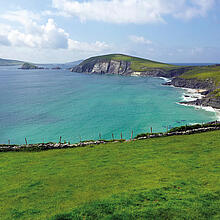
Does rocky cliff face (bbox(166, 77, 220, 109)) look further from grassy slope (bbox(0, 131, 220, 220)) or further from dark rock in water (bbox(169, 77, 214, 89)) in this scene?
grassy slope (bbox(0, 131, 220, 220))

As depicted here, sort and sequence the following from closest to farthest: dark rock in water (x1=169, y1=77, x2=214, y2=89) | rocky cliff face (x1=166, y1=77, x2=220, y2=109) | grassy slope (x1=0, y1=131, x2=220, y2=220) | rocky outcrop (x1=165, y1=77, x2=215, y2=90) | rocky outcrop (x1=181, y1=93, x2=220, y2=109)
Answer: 1. grassy slope (x1=0, y1=131, x2=220, y2=220)
2. rocky outcrop (x1=181, y1=93, x2=220, y2=109)
3. rocky cliff face (x1=166, y1=77, x2=220, y2=109)
4. rocky outcrop (x1=165, y1=77, x2=215, y2=90)
5. dark rock in water (x1=169, y1=77, x2=214, y2=89)

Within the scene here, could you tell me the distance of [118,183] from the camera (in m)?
20.9

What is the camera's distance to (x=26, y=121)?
78125 millimetres

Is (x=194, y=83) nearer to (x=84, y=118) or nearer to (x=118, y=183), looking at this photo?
(x=84, y=118)

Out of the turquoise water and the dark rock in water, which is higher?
the dark rock in water

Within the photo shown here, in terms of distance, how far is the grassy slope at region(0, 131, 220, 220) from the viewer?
628 inches

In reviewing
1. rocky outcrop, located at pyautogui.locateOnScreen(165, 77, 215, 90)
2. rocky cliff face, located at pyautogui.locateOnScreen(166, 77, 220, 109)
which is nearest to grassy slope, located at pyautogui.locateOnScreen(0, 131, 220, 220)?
rocky cliff face, located at pyautogui.locateOnScreen(166, 77, 220, 109)

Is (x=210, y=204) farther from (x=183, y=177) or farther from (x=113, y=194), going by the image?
(x=113, y=194)

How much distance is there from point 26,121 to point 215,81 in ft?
456

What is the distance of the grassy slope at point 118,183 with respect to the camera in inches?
628

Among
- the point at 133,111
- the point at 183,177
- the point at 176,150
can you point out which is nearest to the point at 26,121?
the point at 133,111

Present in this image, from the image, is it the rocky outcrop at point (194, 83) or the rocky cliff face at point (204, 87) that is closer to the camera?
the rocky cliff face at point (204, 87)

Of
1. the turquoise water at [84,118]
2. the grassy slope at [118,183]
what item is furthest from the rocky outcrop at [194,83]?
the grassy slope at [118,183]

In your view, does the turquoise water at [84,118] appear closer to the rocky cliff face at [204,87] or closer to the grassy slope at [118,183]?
the rocky cliff face at [204,87]
